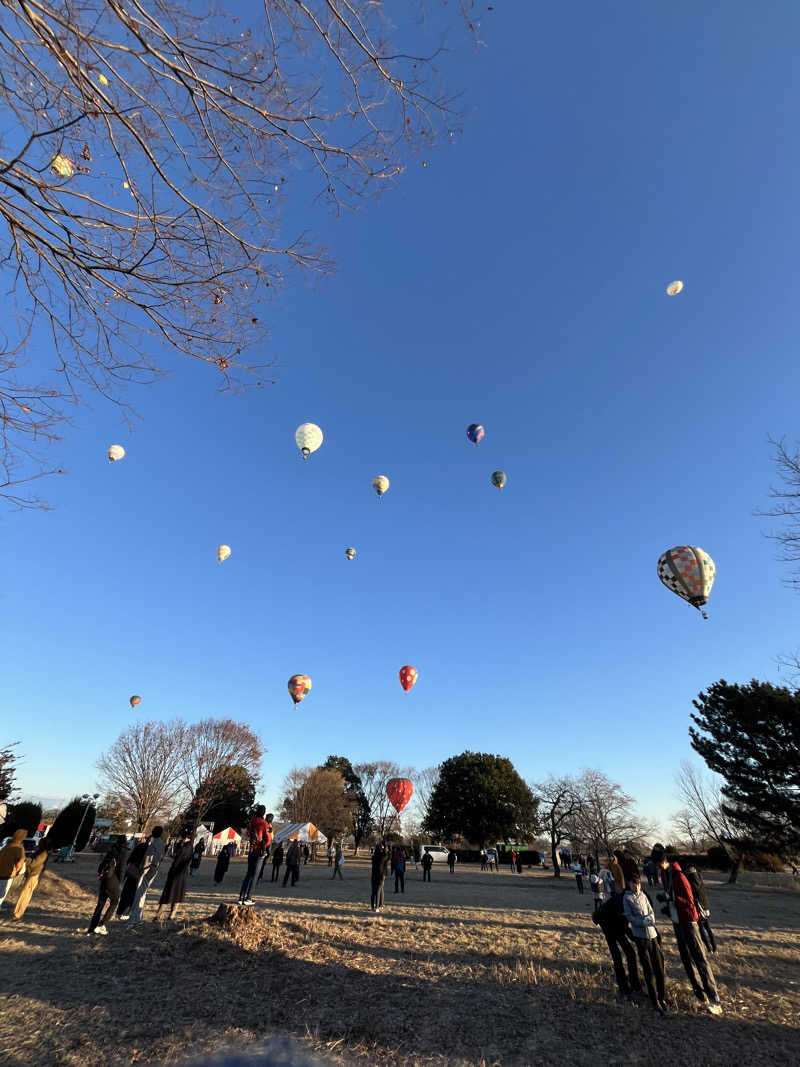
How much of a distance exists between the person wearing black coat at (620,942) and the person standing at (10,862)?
28.2 ft

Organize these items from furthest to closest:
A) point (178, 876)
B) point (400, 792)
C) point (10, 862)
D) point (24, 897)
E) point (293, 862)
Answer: point (400, 792) < point (293, 862) < point (178, 876) < point (24, 897) < point (10, 862)

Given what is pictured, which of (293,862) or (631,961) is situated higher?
(293,862)

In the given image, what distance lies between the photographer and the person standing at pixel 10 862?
7977 millimetres

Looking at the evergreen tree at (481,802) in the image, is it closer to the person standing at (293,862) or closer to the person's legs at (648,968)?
the person standing at (293,862)

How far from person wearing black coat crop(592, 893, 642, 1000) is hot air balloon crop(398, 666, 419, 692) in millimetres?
19888

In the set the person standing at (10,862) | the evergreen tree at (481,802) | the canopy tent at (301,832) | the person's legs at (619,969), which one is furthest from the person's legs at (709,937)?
the evergreen tree at (481,802)

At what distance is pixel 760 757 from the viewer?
Result: 23203 mm

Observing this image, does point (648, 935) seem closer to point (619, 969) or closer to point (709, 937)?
point (619, 969)

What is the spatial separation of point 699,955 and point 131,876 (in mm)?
8443

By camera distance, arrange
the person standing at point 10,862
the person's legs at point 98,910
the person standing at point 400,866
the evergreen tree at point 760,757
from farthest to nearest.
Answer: the evergreen tree at point 760,757 < the person standing at point 400,866 < the person standing at point 10,862 < the person's legs at point 98,910

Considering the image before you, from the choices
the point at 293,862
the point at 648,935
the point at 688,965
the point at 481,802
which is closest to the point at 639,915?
the point at 648,935

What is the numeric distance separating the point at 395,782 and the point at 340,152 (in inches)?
1352

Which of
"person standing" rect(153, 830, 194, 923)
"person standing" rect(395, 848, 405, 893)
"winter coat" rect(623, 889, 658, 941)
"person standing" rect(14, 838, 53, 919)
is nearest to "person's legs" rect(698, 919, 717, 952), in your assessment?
"winter coat" rect(623, 889, 658, 941)

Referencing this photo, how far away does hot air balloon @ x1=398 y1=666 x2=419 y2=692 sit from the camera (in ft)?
85.1
